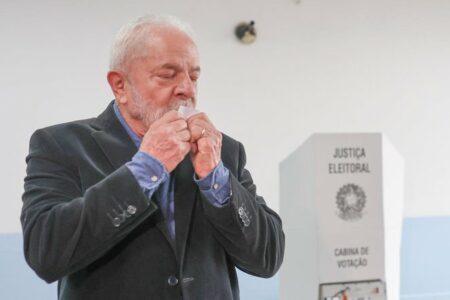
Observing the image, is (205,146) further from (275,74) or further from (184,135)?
(275,74)

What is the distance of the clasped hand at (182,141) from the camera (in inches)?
41.4

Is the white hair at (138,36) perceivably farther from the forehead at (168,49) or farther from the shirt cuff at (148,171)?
the shirt cuff at (148,171)

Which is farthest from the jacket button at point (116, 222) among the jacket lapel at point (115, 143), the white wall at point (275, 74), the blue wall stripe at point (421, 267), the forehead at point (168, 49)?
the blue wall stripe at point (421, 267)

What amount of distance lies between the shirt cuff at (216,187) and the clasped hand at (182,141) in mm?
11

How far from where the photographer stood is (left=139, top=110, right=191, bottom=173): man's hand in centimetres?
105

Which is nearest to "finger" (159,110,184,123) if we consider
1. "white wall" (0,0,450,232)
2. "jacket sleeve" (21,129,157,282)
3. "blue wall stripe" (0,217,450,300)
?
"jacket sleeve" (21,129,157,282)

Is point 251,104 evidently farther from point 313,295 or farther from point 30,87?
point 313,295

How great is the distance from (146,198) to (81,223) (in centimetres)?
13

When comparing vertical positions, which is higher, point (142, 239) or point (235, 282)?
point (142, 239)

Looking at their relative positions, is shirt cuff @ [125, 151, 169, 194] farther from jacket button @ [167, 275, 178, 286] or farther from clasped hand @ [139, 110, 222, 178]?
jacket button @ [167, 275, 178, 286]

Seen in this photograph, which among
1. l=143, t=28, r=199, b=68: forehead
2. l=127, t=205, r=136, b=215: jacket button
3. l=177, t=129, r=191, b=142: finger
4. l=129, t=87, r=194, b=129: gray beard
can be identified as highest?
l=143, t=28, r=199, b=68: forehead

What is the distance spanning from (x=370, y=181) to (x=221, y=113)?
7.71ft

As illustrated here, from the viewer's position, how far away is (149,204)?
40.3 inches

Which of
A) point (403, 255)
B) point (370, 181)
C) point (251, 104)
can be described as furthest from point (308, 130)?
point (370, 181)
